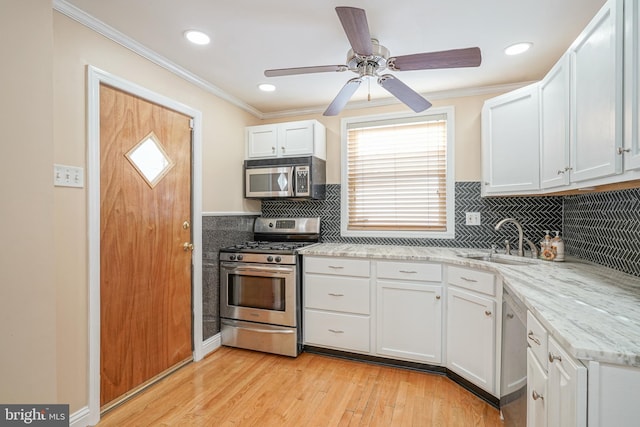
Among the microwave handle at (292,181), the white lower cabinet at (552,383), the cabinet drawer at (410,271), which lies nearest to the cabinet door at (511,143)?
the cabinet drawer at (410,271)

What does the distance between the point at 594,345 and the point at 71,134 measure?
247 centimetres

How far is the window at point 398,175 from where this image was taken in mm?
2992

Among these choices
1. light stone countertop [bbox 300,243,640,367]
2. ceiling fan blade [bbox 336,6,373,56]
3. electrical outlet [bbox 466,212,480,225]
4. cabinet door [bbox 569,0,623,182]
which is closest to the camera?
light stone countertop [bbox 300,243,640,367]

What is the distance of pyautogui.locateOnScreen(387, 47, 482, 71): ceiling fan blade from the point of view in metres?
1.62

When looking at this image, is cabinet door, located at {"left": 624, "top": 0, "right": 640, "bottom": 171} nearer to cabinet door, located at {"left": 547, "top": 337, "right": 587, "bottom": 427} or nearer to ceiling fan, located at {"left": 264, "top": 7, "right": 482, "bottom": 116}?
ceiling fan, located at {"left": 264, "top": 7, "right": 482, "bottom": 116}

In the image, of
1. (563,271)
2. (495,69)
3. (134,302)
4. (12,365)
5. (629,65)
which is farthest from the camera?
(495,69)

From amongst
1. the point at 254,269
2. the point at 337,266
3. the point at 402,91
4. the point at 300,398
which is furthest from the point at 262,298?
the point at 402,91

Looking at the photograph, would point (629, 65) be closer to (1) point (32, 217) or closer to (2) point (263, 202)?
(1) point (32, 217)

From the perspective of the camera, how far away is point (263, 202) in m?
3.62

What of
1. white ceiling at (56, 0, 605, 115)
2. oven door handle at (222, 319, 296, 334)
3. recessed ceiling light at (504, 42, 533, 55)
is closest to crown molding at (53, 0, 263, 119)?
white ceiling at (56, 0, 605, 115)

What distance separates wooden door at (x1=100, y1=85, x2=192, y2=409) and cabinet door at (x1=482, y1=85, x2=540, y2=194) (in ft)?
8.38

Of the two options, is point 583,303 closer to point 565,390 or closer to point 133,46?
point 565,390

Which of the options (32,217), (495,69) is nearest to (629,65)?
(495,69)

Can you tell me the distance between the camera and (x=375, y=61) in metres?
1.94
